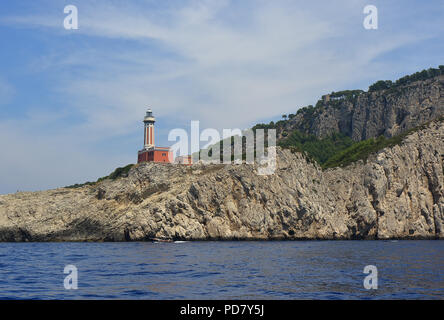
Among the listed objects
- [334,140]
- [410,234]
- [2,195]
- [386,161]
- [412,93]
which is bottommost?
[410,234]

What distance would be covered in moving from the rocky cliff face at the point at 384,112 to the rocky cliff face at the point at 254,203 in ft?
127

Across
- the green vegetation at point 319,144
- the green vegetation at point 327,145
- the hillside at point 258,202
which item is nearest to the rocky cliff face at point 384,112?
the green vegetation at point 319,144

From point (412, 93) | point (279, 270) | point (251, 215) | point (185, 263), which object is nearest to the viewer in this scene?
point (279, 270)

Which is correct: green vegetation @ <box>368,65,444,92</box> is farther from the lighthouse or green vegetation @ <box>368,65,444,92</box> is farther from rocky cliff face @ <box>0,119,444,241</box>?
the lighthouse

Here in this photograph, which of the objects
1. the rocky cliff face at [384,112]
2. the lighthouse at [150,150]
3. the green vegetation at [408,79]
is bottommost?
the lighthouse at [150,150]

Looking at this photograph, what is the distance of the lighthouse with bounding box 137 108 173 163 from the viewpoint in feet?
371

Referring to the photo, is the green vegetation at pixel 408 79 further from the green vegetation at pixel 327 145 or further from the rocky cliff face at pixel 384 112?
the green vegetation at pixel 327 145

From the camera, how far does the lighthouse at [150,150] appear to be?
112938 mm

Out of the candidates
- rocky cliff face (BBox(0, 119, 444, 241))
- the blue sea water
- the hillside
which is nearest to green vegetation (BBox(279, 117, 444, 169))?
the hillside

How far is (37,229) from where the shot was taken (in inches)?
4085
